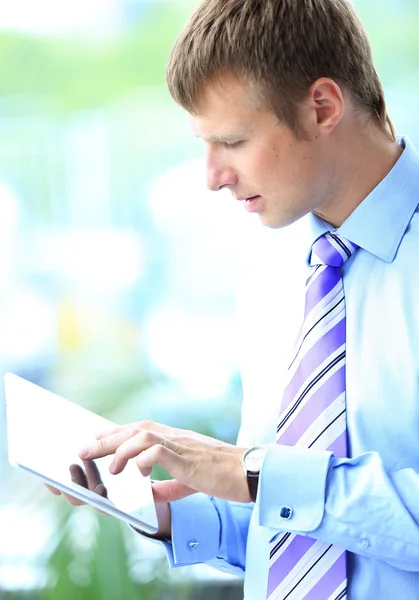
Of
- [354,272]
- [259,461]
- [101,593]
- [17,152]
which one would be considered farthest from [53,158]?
[259,461]

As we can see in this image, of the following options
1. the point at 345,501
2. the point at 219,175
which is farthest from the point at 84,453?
the point at 219,175

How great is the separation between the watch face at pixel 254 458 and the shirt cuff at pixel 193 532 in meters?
0.26

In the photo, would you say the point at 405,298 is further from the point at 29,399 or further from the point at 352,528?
the point at 29,399

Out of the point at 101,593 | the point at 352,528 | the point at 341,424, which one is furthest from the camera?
the point at 101,593

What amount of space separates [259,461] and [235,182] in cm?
46

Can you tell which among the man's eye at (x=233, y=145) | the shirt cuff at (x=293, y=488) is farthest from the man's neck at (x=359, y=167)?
the shirt cuff at (x=293, y=488)

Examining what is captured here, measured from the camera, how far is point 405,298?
4.23 ft

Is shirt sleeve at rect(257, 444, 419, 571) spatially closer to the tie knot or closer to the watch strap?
the watch strap

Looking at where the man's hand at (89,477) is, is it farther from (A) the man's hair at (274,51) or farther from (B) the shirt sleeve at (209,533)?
(A) the man's hair at (274,51)

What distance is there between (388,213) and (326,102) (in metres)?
0.20

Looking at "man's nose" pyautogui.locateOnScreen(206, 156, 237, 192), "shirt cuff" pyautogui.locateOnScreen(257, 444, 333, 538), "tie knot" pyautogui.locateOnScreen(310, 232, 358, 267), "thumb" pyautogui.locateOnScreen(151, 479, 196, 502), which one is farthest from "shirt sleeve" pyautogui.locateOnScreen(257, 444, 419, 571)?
"man's nose" pyautogui.locateOnScreen(206, 156, 237, 192)

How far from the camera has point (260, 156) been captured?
4.30 feet

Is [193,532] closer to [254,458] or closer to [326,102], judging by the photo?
[254,458]

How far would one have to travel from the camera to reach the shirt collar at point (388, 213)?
1.32 meters
